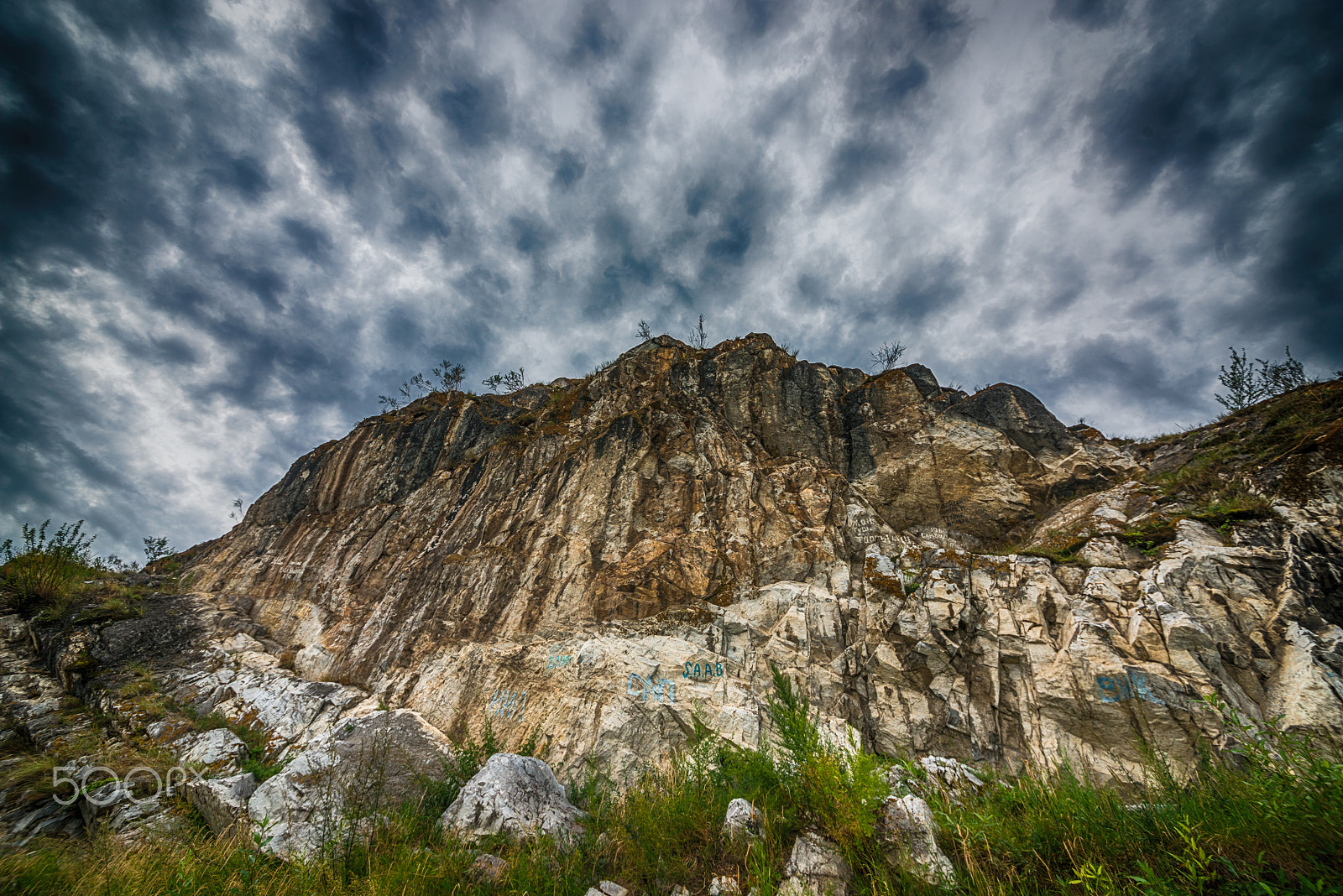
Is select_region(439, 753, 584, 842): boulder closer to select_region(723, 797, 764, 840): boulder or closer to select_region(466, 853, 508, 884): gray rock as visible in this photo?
select_region(466, 853, 508, 884): gray rock

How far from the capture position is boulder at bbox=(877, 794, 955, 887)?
12.3 feet

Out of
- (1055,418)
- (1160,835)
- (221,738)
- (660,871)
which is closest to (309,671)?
(221,738)

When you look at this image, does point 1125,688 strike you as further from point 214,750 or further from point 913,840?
point 214,750

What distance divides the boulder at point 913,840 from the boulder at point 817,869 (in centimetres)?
47

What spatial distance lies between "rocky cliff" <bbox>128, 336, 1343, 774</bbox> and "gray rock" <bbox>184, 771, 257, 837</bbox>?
4289 millimetres

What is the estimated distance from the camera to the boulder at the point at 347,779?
6.44 metres

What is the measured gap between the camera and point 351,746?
10023 millimetres

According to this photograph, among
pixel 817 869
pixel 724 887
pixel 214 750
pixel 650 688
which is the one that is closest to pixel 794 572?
pixel 650 688

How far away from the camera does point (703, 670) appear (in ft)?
40.9

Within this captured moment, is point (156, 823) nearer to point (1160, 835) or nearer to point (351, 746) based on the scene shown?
point (351, 746)

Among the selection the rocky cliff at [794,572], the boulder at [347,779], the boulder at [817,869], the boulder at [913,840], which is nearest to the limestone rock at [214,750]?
the rocky cliff at [794,572]

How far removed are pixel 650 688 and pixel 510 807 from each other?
5.57 m

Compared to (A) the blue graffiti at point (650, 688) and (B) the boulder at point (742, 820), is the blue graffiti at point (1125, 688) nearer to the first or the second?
(B) the boulder at point (742, 820)

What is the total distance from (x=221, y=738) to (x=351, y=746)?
19.8ft
